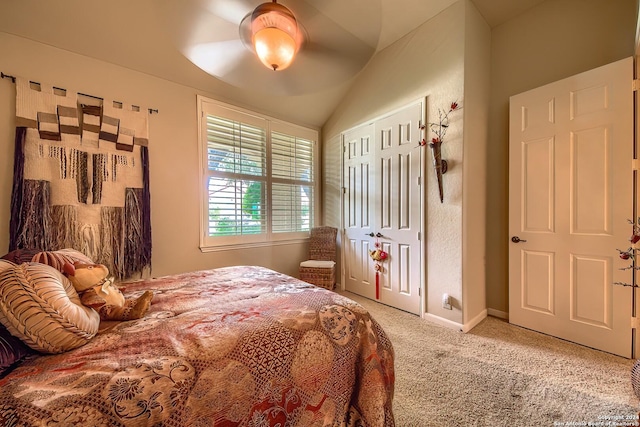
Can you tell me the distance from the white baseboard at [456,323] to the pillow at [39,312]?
8.74 ft

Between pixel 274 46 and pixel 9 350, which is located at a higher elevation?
pixel 274 46

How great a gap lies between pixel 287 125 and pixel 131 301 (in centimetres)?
294

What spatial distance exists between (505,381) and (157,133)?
3.66m

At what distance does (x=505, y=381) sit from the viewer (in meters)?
1.57

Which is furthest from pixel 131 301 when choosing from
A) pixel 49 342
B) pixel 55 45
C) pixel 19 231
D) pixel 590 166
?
pixel 590 166

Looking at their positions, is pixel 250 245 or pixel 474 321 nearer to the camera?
pixel 474 321

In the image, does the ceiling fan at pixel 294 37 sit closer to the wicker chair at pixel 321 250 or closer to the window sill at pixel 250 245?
the window sill at pixel 250 245

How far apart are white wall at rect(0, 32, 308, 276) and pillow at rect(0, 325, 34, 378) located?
1812 mm

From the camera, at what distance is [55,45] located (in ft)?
6.40

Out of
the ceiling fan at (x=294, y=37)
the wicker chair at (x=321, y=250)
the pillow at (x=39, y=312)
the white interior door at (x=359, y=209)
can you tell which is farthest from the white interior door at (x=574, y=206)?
the pillow at (x=39, y=312)

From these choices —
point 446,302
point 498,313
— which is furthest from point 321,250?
point 498,313

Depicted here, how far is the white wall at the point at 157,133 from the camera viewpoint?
181 cm

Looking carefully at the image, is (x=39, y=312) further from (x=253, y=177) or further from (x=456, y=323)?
(x=456, y=323)

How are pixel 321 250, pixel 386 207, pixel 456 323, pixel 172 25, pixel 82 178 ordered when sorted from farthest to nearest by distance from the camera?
pixel 321 250 → pixel 386 207 → pixel 456 323 → pixel 82 178 → pixel 172 25
